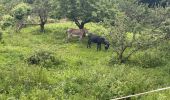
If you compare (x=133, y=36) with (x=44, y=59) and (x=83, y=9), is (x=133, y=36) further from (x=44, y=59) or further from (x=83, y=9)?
(x=83, y=9)

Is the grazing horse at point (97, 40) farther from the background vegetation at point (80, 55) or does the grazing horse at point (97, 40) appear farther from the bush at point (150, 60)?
the bush at point (150, 60)

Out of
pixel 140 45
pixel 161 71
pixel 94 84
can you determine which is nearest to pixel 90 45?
pixel 140 45

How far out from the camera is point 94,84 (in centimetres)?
1684

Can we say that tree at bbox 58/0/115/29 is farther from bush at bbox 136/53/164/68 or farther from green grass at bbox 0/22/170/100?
bush at bbox 136/53/164/68

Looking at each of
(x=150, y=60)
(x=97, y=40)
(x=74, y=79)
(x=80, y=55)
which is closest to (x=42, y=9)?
(x=97, y=40)

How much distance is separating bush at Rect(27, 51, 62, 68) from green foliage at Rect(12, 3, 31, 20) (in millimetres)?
12326

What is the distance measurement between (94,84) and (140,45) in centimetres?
685

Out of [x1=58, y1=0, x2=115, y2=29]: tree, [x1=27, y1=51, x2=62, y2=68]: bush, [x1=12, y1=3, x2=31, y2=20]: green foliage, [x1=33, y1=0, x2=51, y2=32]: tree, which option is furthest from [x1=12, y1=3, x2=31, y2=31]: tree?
[x1=27, y1=51, x2=62, y2=68]: bush

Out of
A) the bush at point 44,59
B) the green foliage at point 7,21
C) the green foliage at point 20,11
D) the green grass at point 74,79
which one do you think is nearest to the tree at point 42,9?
the green foliage at point 20,11

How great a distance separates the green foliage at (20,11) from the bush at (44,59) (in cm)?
1233

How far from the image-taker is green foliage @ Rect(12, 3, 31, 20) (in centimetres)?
3281

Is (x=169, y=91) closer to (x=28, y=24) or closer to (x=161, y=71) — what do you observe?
(x=161, y=71)

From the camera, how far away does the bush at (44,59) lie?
20812 mm

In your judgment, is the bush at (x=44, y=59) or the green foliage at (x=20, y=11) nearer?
the bush at (x=44, y=59)
